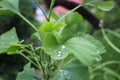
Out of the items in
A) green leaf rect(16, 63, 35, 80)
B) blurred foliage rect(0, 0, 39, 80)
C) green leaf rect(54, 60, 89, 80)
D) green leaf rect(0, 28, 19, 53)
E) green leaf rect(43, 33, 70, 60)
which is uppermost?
green leaf rect(43, 33, 70, 60)

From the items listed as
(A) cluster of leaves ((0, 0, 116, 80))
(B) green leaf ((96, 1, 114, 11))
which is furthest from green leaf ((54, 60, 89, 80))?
(B) green leaf ((96, 1, 114, 11))

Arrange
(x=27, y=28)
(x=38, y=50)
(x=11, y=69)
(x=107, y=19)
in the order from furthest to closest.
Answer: (x=107, y=19) < (x=27, y=28) < (x=11, y=69) < (x=38, y=50)

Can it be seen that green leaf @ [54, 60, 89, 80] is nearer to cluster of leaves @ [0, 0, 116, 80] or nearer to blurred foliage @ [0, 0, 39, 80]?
cluster of leaves @ [0, 0, 116, 80]

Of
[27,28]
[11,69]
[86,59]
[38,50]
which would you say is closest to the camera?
[86,59]

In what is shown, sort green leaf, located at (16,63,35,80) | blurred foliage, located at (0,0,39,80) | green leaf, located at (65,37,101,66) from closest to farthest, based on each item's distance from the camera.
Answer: green leaf, located at (65,37,101,66) < green leaf, located at (16,63,35,80) < blurred foliage, located at (0,0,39,80)

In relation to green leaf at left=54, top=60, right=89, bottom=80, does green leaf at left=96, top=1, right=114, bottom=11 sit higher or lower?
→ higher

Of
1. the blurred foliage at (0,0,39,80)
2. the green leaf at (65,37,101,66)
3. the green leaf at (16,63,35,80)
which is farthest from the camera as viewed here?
the blurred foliage at (0,0,39,80)

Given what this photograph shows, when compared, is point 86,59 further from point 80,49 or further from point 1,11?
point 1,11

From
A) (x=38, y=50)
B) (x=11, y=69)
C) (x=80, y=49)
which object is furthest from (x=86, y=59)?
(x=11, y=69)
